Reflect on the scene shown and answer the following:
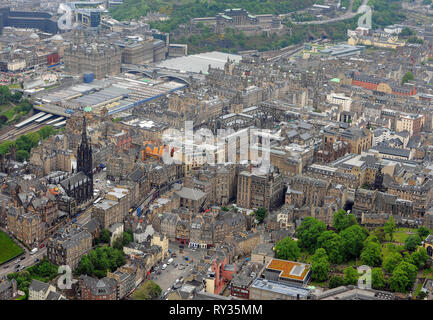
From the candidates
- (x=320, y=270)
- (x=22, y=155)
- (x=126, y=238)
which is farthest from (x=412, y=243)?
(x=22, y=155)

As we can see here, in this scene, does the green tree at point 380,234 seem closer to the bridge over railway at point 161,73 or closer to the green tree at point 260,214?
the green tree at point 260,214

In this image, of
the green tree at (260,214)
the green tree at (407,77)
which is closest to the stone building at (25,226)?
the green tree at (260,214)

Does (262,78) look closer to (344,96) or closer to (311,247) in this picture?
(344,96)

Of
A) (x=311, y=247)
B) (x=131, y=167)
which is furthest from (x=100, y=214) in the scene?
(x=311, y=247)

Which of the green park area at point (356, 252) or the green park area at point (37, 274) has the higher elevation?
the green park area at point (356, 252)

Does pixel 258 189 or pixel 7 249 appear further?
pixel 258 189

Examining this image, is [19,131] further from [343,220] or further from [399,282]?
[399,282]
